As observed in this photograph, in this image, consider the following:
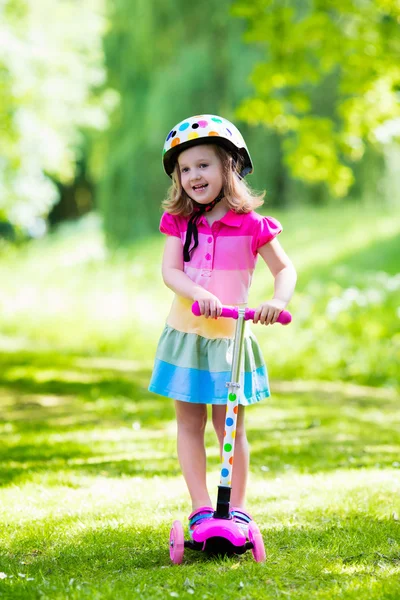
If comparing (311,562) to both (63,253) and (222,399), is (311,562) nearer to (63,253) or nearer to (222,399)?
(222,399)

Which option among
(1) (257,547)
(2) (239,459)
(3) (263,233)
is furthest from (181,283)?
(1) (257,547)

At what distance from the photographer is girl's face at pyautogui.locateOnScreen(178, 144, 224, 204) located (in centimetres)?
320

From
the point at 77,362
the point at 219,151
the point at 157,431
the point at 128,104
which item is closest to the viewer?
the point at 219,151

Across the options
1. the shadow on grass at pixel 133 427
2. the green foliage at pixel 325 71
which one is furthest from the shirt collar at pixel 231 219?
the green foliage at pixel 325 71

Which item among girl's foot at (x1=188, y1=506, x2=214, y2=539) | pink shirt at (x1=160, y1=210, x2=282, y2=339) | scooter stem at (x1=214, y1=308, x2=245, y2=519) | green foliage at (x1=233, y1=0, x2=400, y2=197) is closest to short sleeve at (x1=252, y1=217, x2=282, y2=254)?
pink shirt at (x1=160, y1=210, x2=282, y2=339)

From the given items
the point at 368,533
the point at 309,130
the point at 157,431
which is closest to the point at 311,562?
the point at 368,533

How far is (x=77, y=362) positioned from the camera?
924cm

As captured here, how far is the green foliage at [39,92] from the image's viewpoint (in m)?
8.91

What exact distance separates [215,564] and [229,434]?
463 millimetres

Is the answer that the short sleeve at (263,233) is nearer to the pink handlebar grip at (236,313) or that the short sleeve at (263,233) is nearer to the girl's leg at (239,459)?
the pink handlebar grip at (236,313)

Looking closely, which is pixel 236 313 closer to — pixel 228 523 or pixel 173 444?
pixel 228 523

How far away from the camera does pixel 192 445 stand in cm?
329

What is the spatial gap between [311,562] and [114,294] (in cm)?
1014

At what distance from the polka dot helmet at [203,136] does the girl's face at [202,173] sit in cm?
3
